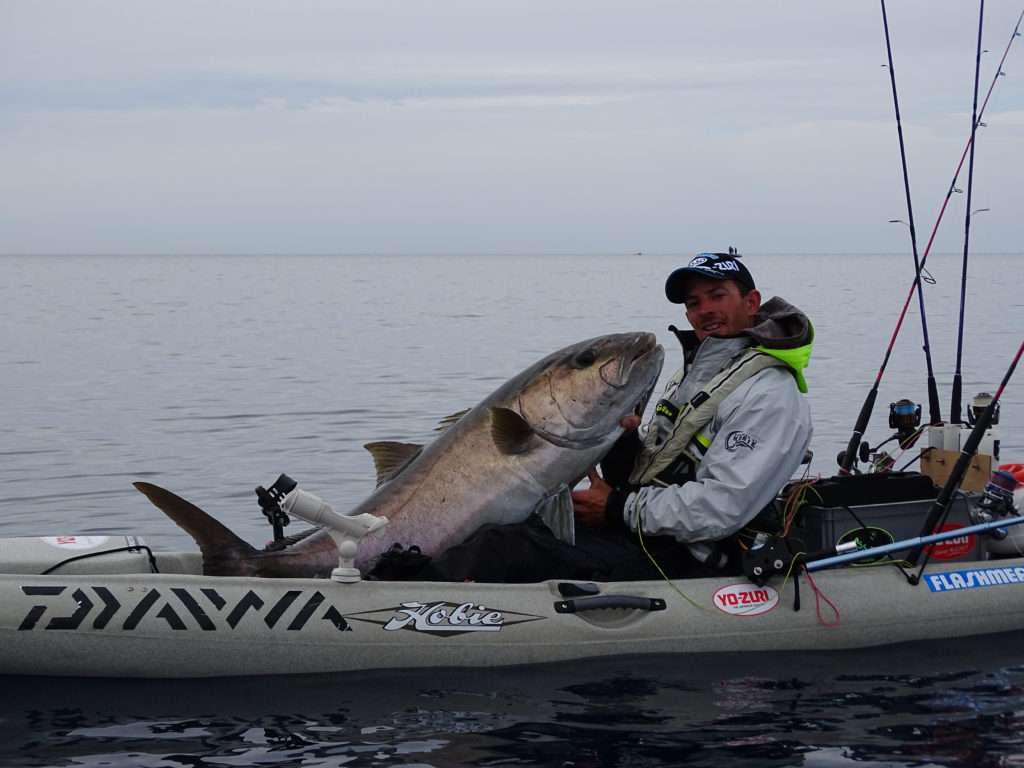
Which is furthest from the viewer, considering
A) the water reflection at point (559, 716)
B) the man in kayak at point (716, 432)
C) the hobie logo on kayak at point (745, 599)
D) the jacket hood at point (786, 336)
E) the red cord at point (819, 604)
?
the red cord at point (819, 604)

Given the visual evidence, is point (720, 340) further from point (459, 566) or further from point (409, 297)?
point (409, 297)

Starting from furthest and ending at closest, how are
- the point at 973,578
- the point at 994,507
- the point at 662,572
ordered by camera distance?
the point at 994,507 → the point at 973,578 → the point at 662,572

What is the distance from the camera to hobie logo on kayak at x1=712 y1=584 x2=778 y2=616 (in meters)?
6.52

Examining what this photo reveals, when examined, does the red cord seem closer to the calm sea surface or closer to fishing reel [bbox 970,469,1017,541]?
the calm sea surface

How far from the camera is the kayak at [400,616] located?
605cm

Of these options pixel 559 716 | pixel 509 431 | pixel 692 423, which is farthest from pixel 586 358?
pixel 559 716

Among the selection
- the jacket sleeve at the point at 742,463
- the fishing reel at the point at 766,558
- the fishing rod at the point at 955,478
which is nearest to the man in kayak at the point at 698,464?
the jacket sleeve at the point at 742,463

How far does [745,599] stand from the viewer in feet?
21.5

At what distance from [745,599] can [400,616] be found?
5.45 ft

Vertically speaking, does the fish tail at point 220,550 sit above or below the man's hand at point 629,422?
below

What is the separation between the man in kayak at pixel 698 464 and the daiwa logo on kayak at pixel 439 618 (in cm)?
16

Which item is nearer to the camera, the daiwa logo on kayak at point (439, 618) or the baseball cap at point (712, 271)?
the daiwa logo on kayak at point (439, 618)

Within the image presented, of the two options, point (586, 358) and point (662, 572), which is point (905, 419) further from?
point (586, 358)

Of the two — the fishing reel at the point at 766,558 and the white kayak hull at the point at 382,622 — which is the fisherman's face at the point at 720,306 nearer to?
the fishing reel at the point at 766,558
